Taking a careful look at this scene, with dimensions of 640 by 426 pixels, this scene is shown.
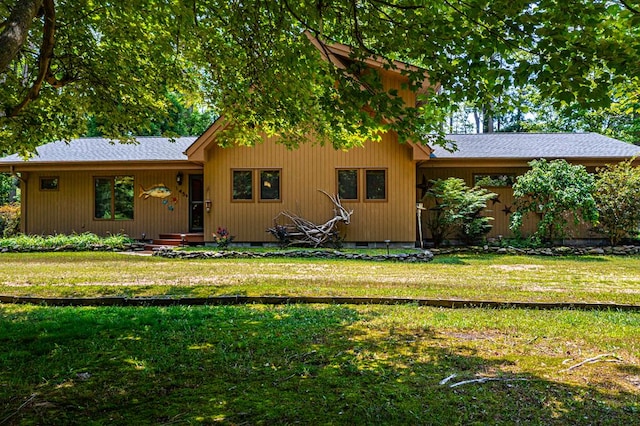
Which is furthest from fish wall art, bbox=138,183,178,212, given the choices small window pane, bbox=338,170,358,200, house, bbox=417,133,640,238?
house, bbox=417,133,640,238

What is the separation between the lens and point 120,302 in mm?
5473

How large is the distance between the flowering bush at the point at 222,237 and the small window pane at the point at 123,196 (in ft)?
13.4

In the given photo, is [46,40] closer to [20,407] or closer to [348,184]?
[20,407]

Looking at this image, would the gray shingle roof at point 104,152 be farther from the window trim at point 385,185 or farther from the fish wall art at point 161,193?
the window trim at point 385,185

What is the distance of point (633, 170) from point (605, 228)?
1.87 m

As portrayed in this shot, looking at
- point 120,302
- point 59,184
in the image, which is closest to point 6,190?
point 59,184

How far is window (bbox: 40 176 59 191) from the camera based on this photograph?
15500 millimetres

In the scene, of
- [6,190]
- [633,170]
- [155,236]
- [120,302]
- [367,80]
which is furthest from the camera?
[6,190]

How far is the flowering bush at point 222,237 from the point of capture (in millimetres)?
12773

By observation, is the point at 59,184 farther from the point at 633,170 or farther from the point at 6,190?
the point at 633,170

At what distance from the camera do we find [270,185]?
13844 millimetres

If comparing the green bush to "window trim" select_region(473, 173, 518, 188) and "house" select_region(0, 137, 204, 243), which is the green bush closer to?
"house" select_region(0, 137, 204, 243)

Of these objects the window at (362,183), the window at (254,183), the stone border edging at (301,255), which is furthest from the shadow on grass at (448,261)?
the window at (254,183)

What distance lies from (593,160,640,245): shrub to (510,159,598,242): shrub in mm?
505
